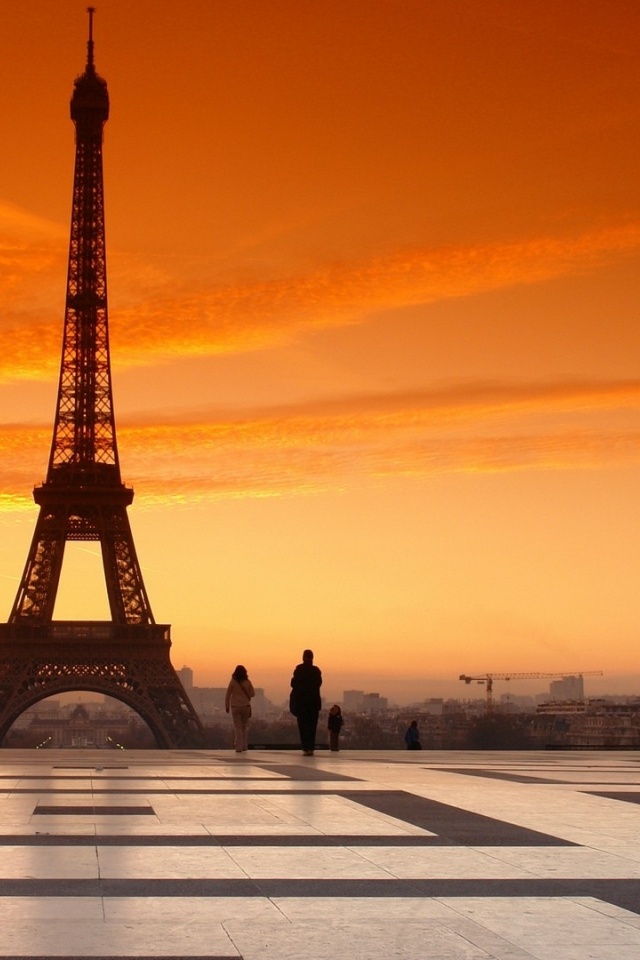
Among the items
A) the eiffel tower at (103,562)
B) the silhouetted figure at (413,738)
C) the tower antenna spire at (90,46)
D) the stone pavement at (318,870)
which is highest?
the tower antenna spire at (90,46)

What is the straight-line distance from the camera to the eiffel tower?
83.2 m

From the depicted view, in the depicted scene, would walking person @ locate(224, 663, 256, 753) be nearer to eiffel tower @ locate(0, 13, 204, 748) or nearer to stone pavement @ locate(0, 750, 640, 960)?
stone pavement @ locate(0, 750, 640, 960)

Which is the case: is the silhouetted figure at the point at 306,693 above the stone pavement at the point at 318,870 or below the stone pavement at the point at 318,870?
above

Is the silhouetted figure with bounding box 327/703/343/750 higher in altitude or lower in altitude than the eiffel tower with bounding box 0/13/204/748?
lower

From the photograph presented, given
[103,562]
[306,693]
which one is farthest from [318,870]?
[103,562]

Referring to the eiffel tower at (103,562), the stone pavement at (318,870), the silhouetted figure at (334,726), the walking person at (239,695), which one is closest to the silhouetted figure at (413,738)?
the silhouetted figure at (334,726)

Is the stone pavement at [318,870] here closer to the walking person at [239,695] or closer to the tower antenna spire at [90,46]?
the walking person at [239,695]

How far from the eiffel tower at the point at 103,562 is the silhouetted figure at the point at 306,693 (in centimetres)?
5589

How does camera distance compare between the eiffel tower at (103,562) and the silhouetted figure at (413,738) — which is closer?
the silhouetted figure at (413,738)

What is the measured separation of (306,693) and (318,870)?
15.9 metres

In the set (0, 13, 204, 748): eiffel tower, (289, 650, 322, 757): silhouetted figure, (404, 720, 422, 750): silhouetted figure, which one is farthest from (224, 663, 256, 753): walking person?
(0, 13, 204, 748): eiffel tower

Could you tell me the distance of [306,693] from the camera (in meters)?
26.5

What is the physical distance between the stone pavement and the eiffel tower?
2546 inches

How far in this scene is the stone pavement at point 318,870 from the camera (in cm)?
813
